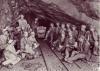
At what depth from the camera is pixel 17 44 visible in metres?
7.95

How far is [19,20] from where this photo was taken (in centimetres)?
803

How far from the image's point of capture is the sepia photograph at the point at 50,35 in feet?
25.4

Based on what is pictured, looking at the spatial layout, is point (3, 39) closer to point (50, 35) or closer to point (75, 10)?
point (50, 35)

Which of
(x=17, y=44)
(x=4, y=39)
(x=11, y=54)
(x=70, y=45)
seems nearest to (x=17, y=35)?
(x=17, y=44)

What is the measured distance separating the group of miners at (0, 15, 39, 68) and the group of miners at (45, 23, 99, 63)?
1.62ft

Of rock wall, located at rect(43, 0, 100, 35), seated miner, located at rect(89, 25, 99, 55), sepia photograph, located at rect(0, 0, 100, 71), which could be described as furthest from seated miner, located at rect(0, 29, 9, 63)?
seated miner, located at rect(89, 25, 99, 55)

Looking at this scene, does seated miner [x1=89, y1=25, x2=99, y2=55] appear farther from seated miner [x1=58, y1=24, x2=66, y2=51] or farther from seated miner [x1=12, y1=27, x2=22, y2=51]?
seated miner [x1=12, y1=27, x2=22, y2=51]

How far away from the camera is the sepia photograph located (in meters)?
7.75

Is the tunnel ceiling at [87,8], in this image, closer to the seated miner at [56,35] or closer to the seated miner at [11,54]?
the seated miner at [56,35]

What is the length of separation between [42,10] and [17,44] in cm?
105

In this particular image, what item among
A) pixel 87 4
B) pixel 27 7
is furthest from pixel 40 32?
pixel 87 4

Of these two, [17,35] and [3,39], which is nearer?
[3,39]

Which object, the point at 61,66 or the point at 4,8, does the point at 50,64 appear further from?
the point at 4,8

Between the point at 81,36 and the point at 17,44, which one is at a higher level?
the point at 81,36
